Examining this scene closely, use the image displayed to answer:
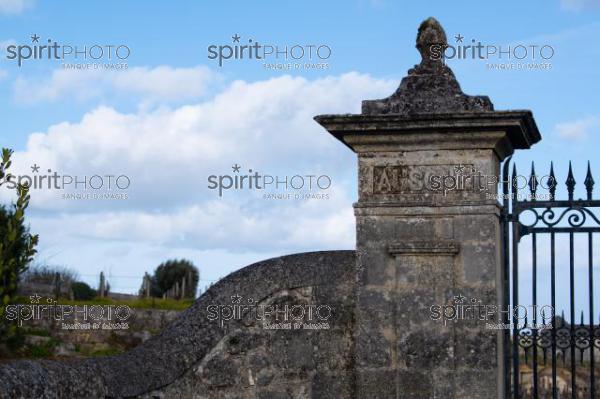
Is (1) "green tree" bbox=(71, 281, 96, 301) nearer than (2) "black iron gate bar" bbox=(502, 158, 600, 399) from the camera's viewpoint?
No

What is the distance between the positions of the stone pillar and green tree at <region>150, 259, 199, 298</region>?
88.2 feet

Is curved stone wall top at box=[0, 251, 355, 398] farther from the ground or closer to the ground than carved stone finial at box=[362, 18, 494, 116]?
closer to the ground

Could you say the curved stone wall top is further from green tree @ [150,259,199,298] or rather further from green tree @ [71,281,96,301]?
green tree @ [150,259,199,298]

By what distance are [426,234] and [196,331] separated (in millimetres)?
1537

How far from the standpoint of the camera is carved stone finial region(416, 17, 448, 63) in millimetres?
5387

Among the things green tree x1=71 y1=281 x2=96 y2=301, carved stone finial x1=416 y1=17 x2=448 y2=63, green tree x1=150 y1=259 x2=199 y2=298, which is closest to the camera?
carved stone finial x1=416 y1=17 x2=448 y2=63

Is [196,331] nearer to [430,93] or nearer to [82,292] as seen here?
[430,93]

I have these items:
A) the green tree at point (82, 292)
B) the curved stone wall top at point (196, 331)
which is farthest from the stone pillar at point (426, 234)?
the green tree at point (82, 292)

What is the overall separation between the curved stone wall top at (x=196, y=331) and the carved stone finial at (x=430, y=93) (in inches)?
37.8

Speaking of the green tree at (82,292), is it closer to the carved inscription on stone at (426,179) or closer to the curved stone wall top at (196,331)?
the curved stone wall top at (196,331)

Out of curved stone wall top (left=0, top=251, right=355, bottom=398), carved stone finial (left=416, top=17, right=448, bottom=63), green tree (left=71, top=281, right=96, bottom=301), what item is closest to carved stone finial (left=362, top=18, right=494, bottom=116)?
carved stone finial (left=416, top=17, right=448, bottom=63)

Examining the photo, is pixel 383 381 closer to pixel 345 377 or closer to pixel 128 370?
pixel 345 377

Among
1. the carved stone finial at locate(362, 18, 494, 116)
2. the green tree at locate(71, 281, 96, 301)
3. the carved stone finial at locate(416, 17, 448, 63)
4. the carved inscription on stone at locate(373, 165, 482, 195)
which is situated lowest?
the green tree at locate(71, 281, 96, 301)

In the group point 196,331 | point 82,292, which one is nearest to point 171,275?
point 82,292
